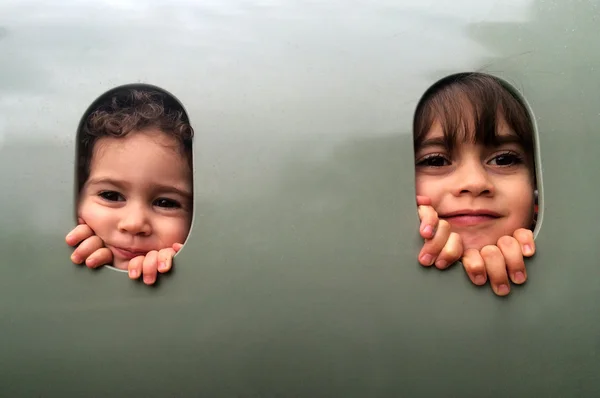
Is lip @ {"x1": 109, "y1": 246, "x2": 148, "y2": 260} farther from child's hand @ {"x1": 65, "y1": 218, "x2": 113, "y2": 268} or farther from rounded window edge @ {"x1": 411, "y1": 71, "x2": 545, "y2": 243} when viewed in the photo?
rounded window edge @ {"x1": 411, "y1": 71, "x2": 545, "y2": 243}

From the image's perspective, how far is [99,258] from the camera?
3.26 ft

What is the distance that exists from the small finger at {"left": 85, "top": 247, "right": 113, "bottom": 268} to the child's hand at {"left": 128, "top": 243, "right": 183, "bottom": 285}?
0.21 feet

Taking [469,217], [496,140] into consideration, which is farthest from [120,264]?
[496,140]

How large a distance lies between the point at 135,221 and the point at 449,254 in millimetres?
654

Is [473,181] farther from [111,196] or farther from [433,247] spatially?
[111,196]

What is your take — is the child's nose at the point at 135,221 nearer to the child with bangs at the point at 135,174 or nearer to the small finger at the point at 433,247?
the child with bangs at the point at 135,174

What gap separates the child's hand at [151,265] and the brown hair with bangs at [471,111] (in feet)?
1.85

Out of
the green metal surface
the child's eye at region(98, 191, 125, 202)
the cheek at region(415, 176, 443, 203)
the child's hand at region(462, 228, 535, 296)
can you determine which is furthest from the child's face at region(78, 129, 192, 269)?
the child's hand at region(462, 228, 535, 296)

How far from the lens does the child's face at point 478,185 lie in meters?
1.06

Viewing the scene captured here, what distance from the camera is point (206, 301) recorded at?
947 mm

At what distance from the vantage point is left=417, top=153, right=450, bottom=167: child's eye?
1110 mm


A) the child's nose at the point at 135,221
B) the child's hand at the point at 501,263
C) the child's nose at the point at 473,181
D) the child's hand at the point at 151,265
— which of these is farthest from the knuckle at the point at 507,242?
the child's nose at the point at 135,221

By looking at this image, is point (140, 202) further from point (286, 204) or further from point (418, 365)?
point (418, 365)

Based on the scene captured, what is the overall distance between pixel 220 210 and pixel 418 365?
456 mm
